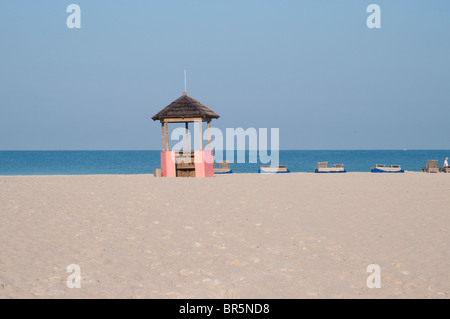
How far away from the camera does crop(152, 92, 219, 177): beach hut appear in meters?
20.5

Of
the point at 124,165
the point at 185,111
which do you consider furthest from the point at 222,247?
the point at 124,165

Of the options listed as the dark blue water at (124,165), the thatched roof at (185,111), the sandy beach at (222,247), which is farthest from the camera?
the dark blue water at (124,165)

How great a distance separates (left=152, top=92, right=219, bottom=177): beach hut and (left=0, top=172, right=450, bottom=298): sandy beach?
918cm

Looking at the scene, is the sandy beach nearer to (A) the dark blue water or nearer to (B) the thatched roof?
(B) the thatched roof

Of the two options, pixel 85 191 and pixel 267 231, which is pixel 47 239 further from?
pixel 85 191

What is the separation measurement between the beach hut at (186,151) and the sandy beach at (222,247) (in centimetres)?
918

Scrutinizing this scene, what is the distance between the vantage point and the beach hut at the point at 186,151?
20.5 m

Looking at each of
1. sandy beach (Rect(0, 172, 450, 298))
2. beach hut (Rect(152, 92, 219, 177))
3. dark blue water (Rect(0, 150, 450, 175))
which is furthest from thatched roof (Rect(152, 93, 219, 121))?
dark blue water (Rect(0, 150, 450, 175))

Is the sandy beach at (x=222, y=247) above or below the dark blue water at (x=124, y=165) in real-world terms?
above

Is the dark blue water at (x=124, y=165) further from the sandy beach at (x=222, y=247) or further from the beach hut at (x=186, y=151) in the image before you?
the sandy beach at (x=222, y=247)

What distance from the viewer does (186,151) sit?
21031 millimetres

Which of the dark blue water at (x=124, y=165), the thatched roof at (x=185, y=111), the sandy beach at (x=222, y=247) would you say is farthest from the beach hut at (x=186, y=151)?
the dark blue water at (x=124, y=165)
